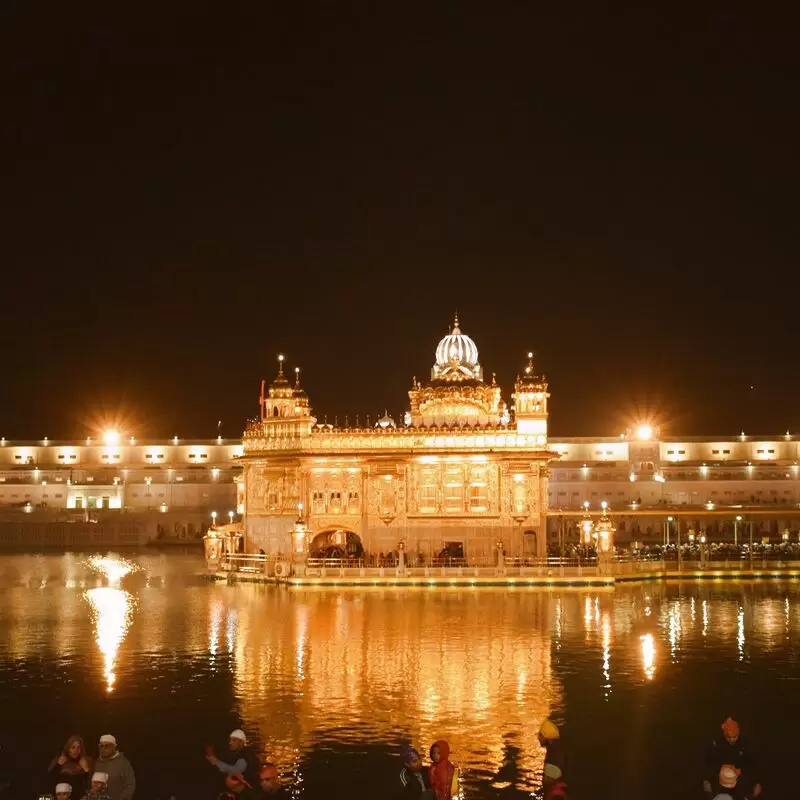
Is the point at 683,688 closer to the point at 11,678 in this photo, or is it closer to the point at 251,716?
the point at 251,716

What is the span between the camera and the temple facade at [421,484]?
55.8 m

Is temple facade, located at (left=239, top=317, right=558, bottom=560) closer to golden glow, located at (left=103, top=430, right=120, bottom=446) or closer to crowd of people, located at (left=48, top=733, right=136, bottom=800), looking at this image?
crowd of people, located at (left=48, top=733, right=136, bottom=800)

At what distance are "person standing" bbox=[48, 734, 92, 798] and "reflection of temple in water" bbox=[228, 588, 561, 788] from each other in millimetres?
5681

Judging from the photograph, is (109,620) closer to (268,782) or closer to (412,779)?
(268,782)

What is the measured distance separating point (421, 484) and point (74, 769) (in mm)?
39492

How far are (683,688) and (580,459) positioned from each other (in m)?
72.1

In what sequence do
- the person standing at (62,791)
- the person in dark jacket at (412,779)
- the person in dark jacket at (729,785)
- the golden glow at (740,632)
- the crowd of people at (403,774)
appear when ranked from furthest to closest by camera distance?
the golden glow at (740,632) < the person in dark jacket at (412,779) < the crowd of people at (403,774) < the person in dark jacket at (729,785) < the person standing at (62,791)

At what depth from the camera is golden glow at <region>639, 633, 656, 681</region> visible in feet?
102

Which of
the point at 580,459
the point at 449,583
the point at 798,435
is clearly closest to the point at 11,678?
the point at 449,583

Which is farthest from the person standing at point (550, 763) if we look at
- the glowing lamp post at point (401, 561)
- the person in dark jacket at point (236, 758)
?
the glowing lamp post at point (401, 561)

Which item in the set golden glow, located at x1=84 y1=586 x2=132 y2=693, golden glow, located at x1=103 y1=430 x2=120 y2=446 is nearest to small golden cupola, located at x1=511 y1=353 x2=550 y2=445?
golden glow, located at x1=84 y1=586 x2=132 y2=693

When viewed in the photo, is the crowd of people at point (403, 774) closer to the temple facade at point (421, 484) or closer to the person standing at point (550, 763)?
the person standing at point (550, 763)

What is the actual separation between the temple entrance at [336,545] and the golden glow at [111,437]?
54.9 metres

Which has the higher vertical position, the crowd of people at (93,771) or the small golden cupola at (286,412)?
the small golden cupola at (286,412)
